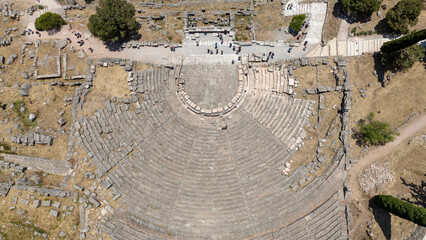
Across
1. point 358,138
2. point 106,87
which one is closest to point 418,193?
point 358,138

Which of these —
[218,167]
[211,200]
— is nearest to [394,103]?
[218,167]

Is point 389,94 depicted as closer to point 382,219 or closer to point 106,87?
point 382,219

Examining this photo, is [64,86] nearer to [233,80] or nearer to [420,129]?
[233,80]

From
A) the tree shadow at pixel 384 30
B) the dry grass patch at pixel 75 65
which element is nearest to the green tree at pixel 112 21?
the dry grass patch at pixel 75 65

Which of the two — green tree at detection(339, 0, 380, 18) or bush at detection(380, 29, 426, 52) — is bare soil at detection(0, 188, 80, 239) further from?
green tree at detection(339, 0, 380, 18)

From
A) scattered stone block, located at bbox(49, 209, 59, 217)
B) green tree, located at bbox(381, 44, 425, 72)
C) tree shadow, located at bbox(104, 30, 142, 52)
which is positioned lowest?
scattered stone block, located at bbox(49, 209, 59, 217)

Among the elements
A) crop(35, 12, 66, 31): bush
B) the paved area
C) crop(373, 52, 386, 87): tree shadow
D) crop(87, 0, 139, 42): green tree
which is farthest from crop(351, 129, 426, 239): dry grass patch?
crop(35, 12, 66, 31): bush
